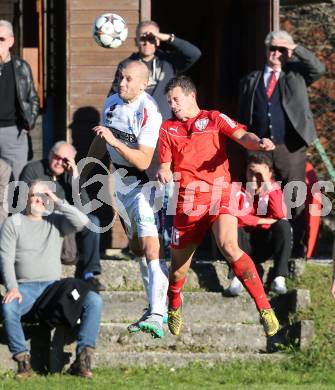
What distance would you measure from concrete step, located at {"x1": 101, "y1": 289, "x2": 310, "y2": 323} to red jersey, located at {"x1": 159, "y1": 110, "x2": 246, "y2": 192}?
315cm

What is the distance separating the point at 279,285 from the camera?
12.8m

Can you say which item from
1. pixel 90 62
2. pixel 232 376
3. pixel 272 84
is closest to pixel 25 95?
pixel 90 62

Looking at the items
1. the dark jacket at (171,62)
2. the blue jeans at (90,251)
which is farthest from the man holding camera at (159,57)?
the blue jeans at (90,251)

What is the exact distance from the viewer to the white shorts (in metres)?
10.2

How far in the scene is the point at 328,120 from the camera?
15.6m

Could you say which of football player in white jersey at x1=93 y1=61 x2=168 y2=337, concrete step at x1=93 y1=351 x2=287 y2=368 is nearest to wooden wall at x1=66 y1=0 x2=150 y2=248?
concrete step at x1=93 y1=351 x2=287 y2=368

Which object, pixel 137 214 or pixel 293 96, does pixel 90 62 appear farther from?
pixel 137 214

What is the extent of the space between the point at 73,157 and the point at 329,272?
9.42 ft

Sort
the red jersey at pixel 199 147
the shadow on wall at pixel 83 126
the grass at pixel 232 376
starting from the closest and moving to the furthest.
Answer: the red jersey at pixel 199 147 < the grass at pixel 232 376 < the shadow on wall at pixel 83 126

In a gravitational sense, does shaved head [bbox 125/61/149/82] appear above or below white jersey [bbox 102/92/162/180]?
above

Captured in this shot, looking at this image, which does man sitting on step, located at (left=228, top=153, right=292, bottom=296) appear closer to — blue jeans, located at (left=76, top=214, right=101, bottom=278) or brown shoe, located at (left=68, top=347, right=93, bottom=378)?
blue jeans, located at (left=76, top=214, right=101, bottom=278)

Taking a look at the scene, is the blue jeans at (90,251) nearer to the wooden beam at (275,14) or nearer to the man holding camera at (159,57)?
the man holding camera at (159,57)

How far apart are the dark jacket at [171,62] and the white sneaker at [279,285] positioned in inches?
74.5

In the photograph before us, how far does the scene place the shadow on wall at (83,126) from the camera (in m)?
13.9
